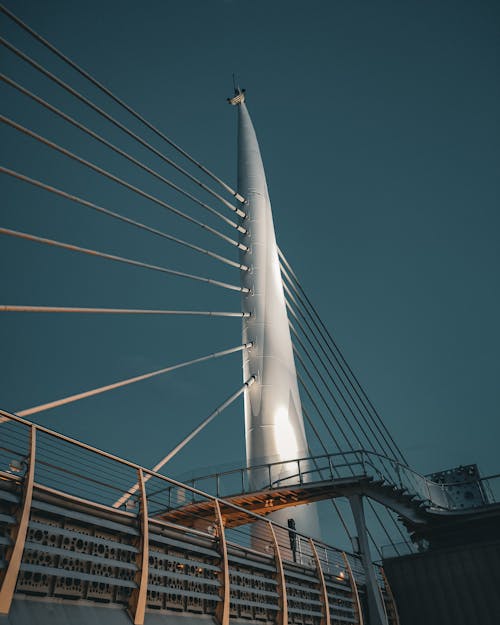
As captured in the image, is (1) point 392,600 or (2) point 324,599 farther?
(1) point 392,600

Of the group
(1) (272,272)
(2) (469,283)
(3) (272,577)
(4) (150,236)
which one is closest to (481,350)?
(2) (469,283)

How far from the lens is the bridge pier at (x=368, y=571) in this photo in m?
14.1

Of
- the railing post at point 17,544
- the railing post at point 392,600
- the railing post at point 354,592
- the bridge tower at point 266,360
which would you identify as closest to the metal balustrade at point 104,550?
the railing post at point 17,544

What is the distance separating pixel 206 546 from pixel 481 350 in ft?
647

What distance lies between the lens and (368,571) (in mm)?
14875

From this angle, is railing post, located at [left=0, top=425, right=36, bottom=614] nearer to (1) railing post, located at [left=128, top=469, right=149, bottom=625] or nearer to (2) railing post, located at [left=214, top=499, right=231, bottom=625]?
(1) railing post, located at [left=128, top=469, right=149, bottom=625]

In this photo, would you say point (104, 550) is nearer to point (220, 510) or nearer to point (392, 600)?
point (220, 510)

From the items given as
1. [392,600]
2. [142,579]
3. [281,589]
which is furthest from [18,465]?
[392,600]

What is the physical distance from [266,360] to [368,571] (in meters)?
9.77

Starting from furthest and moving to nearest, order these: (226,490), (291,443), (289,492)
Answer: (291,443) → (226,490) → (289,492)

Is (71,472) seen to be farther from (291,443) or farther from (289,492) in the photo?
(291,443)

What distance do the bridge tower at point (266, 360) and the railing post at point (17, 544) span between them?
42.4 feet

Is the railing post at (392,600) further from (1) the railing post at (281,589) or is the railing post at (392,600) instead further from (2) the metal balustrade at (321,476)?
(1) the railing post at (281,589)

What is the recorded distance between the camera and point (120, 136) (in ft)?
624
